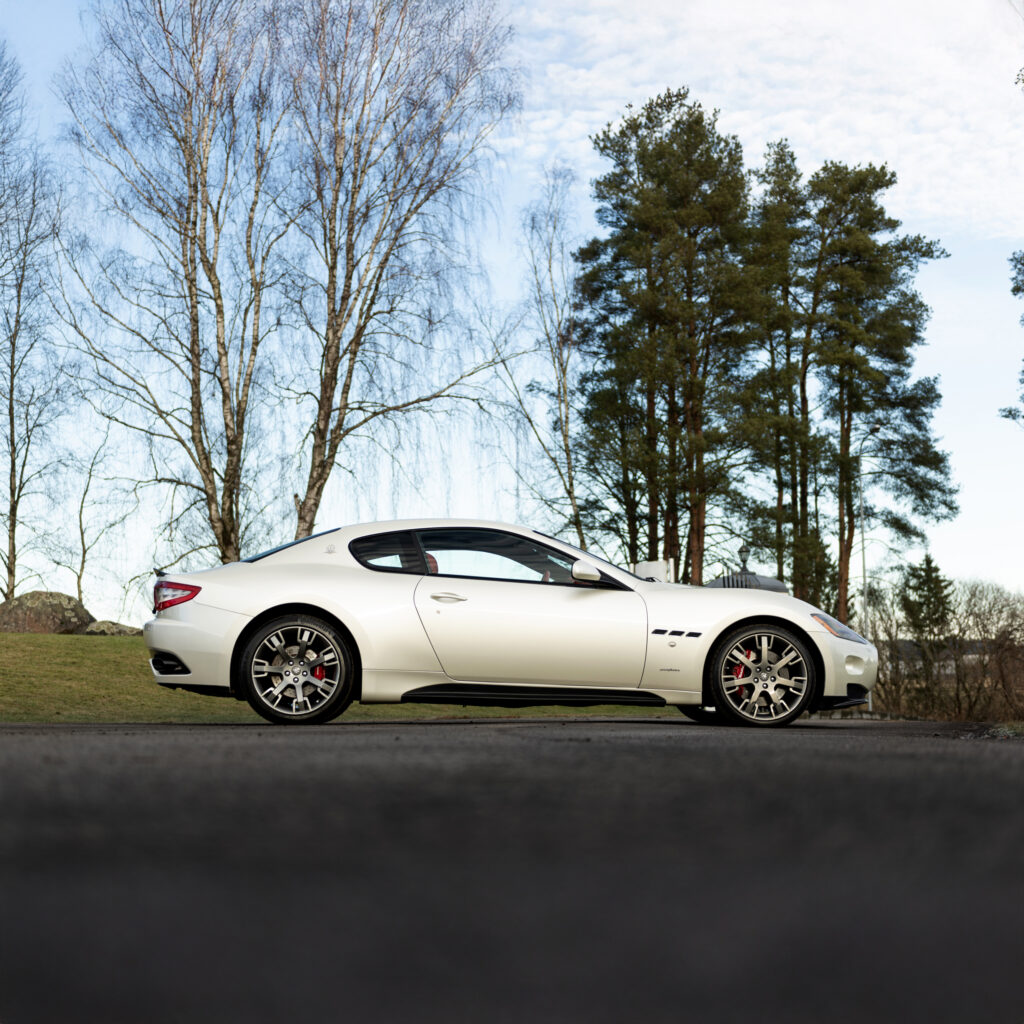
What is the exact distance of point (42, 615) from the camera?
2386cm

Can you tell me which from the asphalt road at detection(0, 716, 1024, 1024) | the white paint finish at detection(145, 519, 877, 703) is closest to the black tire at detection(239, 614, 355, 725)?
the white paint finish at detection(145, 519, 877, 703)

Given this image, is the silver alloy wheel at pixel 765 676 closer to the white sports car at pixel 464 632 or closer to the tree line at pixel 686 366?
the white sports car at pixel 464 632

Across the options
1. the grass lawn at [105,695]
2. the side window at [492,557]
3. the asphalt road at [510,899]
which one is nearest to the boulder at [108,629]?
the grass lawn at [105,695]

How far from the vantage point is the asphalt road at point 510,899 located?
4.56 ft

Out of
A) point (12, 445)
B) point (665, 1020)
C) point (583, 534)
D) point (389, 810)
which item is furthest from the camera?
point (12, 445)

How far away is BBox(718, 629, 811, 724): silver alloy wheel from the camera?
26.8 ft

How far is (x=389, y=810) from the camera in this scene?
214cm

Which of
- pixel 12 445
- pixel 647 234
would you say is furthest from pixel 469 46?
pixel 12 445

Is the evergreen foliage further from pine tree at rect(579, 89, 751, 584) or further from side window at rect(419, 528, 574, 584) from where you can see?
side window at rect(419, 528, 574, 584)

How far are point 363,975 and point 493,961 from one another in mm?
157

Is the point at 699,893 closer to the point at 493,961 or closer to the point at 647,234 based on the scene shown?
the point at 493,961

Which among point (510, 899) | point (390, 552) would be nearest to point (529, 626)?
point (390, 552)

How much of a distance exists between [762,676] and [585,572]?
4.82ft

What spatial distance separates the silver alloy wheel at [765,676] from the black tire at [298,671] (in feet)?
8.46
